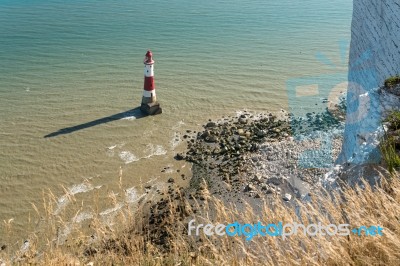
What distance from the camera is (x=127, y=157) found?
504 inches

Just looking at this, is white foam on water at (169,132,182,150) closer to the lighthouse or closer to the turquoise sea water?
the turquoise sea water

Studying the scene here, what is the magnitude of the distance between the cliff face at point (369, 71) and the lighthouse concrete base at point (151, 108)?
23.6 ft

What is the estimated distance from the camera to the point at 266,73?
789 inches

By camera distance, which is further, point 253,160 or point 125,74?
point 125,74

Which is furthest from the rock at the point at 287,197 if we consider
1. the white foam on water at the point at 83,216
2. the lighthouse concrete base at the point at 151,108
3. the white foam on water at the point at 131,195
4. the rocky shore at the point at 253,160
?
the lighthouse concrete base at the point at 151,108

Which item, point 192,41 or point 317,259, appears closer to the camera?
point 317,259

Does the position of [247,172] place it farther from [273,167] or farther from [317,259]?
[317,259]

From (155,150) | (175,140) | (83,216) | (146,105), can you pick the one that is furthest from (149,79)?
(83,216)

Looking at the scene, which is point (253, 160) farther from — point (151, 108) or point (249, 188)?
point (151, 108)

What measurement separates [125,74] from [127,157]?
307 inches

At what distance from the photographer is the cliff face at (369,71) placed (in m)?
7.30

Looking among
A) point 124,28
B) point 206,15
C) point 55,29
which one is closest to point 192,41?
point 124,28

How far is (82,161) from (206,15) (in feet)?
70.7

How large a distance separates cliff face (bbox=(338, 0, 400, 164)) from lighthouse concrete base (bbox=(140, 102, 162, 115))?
7.19 meters
